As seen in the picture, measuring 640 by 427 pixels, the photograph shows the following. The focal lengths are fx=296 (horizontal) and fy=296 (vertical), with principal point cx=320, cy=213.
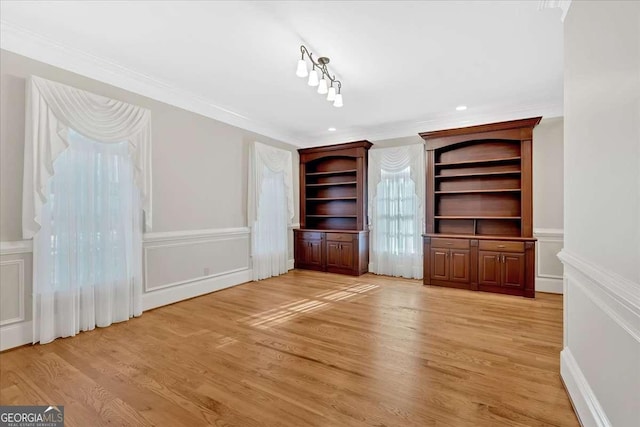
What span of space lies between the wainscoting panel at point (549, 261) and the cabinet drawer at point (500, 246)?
0.57 m

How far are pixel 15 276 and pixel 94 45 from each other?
229 centimetres

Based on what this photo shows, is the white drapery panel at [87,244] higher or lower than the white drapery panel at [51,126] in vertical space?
lower

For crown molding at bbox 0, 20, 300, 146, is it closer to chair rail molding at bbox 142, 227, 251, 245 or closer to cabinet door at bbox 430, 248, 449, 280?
chair rail molding at bbox 142, 227, 251, 245

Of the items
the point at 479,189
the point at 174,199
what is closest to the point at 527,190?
the point at 479,189

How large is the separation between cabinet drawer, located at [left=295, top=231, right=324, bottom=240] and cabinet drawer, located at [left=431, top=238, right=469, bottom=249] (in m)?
2.19

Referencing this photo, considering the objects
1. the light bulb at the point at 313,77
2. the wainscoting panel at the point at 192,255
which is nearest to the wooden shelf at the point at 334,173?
the wainscoting panel at the point at 192,255

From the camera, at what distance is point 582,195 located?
5.77ft

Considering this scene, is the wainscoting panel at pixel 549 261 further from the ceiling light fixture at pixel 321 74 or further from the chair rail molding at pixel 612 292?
the ceiling light fixture at pixel 321 74

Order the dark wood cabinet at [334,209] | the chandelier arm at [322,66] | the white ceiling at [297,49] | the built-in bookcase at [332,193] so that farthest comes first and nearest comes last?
the built-in bookcase at [332,193], the dark wood cabinet at [334,209], the chandelier arm at [322,66], the white ceiling at [297,49]

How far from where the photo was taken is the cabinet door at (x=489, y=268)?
438 centimetres

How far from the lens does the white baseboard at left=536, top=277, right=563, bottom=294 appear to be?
439 cm

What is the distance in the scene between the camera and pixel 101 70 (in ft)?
10.5

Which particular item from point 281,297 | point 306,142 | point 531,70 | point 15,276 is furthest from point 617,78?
point 306,142

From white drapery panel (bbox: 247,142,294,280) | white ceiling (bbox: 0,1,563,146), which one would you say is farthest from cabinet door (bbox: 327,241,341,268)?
white ceiling (bbox: 0,1,563,146)
